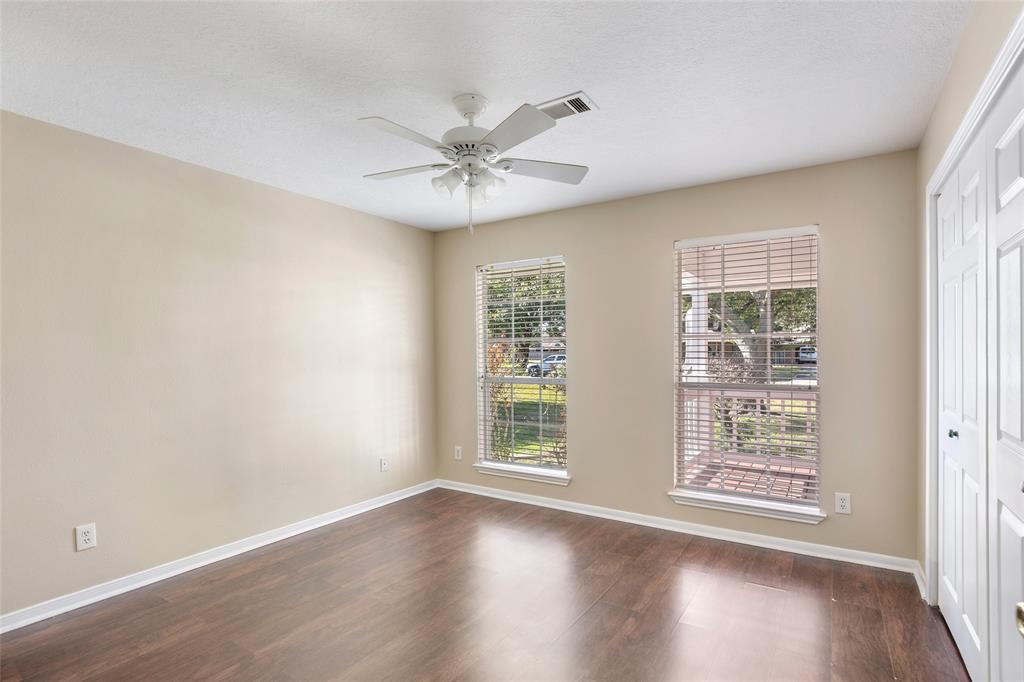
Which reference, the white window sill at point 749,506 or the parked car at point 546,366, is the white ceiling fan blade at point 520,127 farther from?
the white window sill at point 749,506

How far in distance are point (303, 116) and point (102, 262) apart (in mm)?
1445

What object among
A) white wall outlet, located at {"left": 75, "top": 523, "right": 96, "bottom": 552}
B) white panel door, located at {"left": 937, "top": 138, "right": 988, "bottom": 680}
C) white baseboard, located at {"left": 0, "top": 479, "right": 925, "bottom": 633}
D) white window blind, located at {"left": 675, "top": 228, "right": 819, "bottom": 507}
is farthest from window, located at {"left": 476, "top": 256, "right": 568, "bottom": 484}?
white wall outlet, located at {"left": 75, "top": 523, "right": 96, "bottom": 552}

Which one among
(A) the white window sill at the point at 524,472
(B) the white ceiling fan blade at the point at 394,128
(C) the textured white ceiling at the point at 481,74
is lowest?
(A) the white window sill at the point at 524,472

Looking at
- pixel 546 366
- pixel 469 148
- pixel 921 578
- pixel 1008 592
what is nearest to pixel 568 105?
pixel 469 148

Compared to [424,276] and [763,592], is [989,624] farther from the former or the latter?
[424,276]

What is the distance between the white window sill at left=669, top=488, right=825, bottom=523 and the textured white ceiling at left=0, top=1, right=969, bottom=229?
2275 millimetres

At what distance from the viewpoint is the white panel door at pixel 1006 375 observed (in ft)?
4.93

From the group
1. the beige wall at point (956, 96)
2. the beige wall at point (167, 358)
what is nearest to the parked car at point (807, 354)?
the beige wall at point (956, 96)

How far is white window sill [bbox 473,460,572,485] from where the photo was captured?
14.8 feet

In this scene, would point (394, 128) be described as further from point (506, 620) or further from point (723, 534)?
point (723, 534)

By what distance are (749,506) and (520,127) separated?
2993mm

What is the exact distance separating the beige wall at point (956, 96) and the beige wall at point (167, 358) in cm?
390

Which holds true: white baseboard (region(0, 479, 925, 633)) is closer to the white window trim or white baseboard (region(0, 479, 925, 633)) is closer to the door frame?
the door frame

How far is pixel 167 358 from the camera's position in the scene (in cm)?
323
